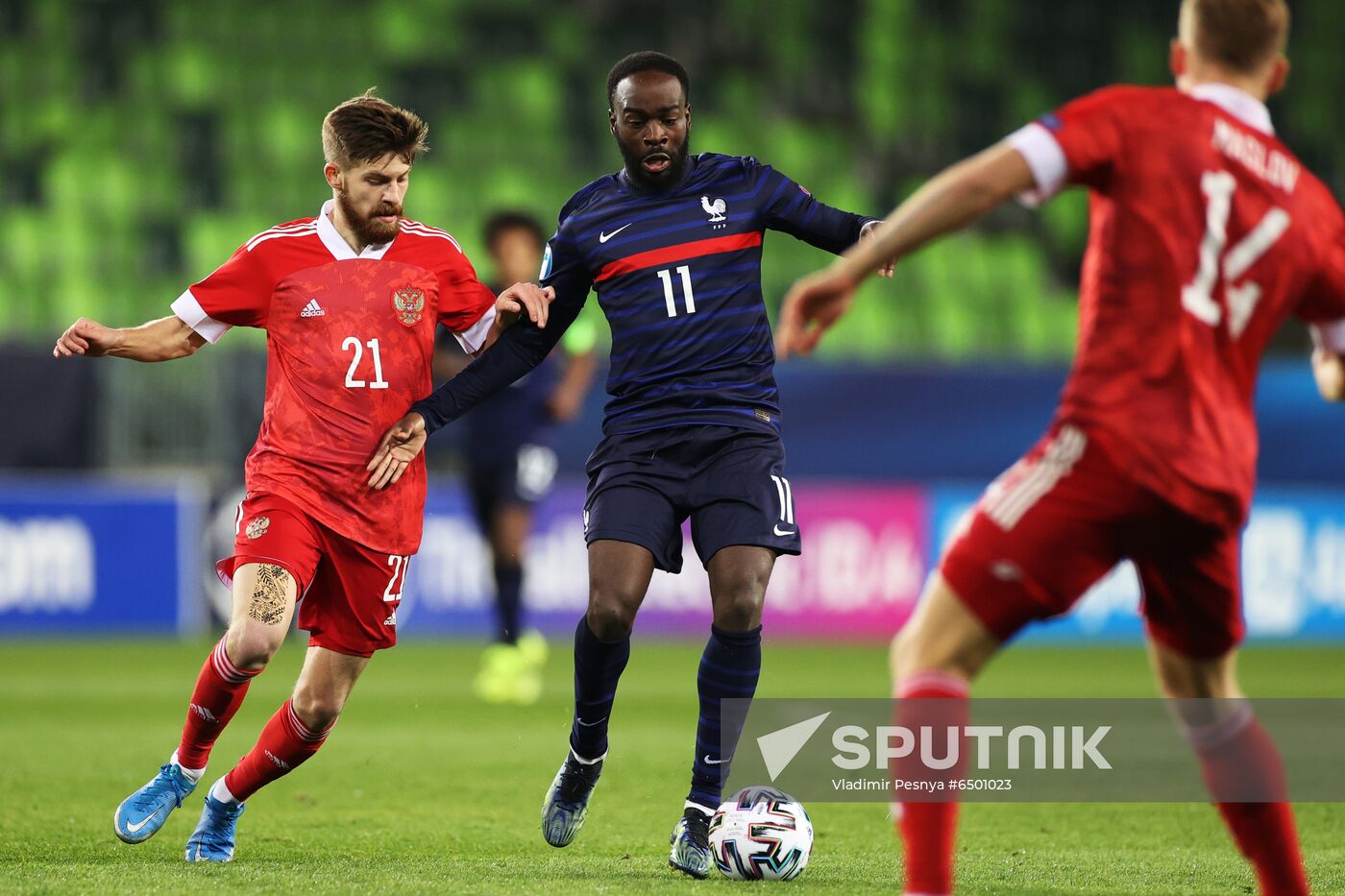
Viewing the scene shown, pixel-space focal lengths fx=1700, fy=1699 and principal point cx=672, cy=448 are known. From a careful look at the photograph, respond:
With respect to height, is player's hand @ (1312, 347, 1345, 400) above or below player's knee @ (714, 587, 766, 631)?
above

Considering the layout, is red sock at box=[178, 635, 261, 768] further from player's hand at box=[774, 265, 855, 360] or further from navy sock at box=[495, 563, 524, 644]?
navy sock at box=[495, 563, 524, 644]

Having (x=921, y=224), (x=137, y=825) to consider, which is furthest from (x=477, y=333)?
(x=921, y=224)

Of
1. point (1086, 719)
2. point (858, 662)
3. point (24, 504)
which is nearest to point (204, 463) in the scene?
point (24, 504)

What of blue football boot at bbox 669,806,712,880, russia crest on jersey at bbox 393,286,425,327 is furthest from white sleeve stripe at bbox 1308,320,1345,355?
russia crest on jersey at bbox 393,286,425,327

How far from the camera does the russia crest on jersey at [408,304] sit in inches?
187

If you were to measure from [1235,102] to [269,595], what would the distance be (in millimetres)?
2675

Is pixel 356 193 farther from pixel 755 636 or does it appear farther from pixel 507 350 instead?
pixel 755 636

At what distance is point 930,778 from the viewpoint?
311cm

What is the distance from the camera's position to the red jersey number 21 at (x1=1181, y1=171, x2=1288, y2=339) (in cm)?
306

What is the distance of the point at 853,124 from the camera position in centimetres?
1686

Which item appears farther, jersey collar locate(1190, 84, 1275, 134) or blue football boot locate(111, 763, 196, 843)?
blue football boot locate(111, 763, 196, 843)

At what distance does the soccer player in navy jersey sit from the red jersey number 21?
5.37 feet

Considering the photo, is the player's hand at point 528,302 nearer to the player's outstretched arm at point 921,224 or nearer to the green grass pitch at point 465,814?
the green grass pitch at point 465,814

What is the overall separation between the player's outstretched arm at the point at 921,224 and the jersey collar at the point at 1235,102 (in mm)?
433
